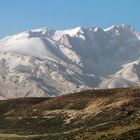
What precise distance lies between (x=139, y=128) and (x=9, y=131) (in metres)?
37.3

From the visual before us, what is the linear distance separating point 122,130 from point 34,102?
69283 mm

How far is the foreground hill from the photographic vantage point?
75613 mm

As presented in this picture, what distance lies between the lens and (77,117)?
102312 millimetres

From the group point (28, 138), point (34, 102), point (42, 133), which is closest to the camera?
point (28, 138)

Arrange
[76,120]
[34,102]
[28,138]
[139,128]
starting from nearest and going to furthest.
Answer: [139,128] → [28,138] → [76,120] → [34,102]

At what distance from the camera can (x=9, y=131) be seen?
100688 millimetres

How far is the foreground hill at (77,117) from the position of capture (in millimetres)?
75613

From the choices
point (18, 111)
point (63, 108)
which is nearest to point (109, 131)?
point (63, 108)

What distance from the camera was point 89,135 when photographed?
7288cm

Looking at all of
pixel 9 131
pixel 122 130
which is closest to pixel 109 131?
pixel 122 130

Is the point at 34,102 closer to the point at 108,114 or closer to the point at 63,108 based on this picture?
the point at 63,108

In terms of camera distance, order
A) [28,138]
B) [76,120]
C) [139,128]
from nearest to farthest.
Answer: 1. [139,128]
2. [28,138]
3. [76,120]

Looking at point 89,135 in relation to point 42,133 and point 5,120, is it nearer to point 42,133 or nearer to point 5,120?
point 42,133

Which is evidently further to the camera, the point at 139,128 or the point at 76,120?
the point at 76,120
